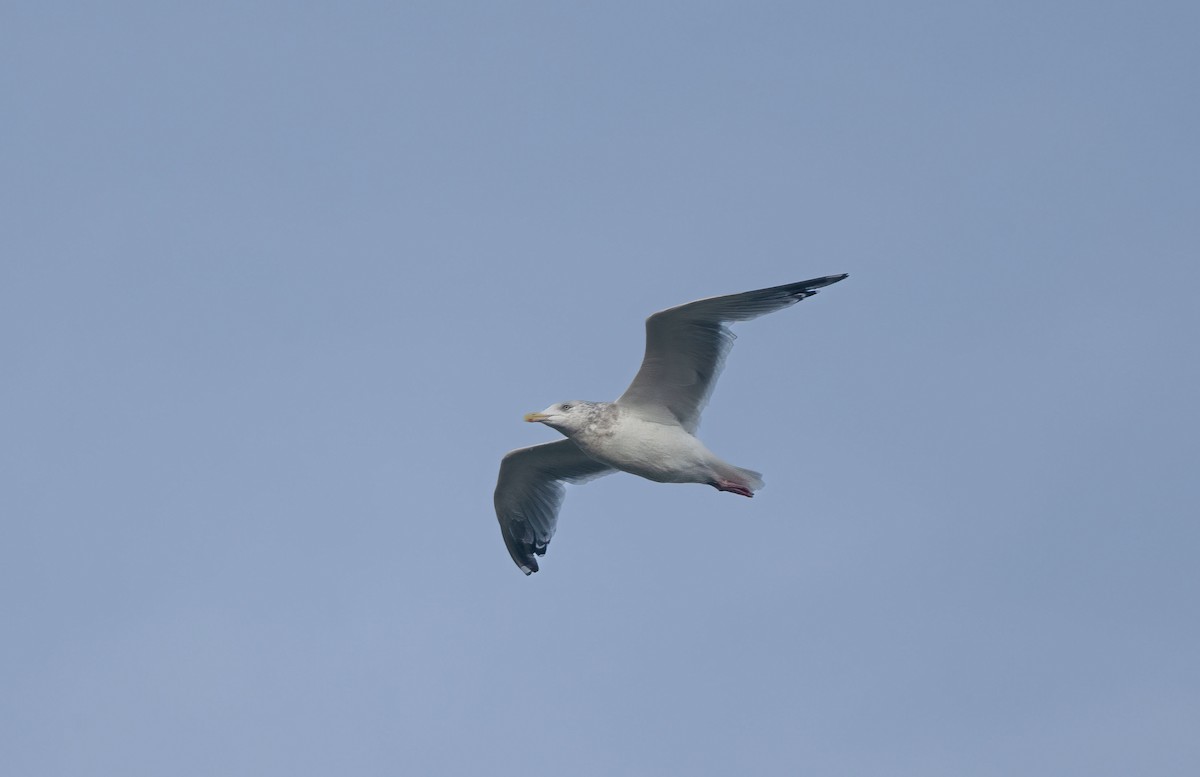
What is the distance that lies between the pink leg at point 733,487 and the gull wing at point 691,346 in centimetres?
72

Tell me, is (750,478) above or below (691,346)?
below

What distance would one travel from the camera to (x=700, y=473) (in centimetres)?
1817

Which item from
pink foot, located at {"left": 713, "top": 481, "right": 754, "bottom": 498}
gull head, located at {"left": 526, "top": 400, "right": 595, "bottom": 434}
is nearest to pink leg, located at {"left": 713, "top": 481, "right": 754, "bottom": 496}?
pink foot, located at {"left": 713, "top": 481, "right": 754, "bottom": 498}

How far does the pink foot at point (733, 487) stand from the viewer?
18250 mm

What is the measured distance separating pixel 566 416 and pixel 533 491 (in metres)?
2.84

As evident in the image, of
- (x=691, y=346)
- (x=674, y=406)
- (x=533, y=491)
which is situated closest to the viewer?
(x=691, y=346)

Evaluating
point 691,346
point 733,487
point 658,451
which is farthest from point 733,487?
point 691,346

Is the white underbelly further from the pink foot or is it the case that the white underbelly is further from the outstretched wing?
the outstretched wing

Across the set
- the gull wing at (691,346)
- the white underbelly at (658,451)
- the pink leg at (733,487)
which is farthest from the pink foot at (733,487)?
the gull wing at (691,346)

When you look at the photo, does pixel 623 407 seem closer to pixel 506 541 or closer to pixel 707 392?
pixel 707 392

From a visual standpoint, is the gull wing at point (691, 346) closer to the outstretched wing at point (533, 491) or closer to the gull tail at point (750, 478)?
the gull tail at point (750, 478)

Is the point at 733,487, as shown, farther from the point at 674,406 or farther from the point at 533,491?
the point at 533,491

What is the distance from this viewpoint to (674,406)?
18.4 m

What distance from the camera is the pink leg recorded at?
18.2m
